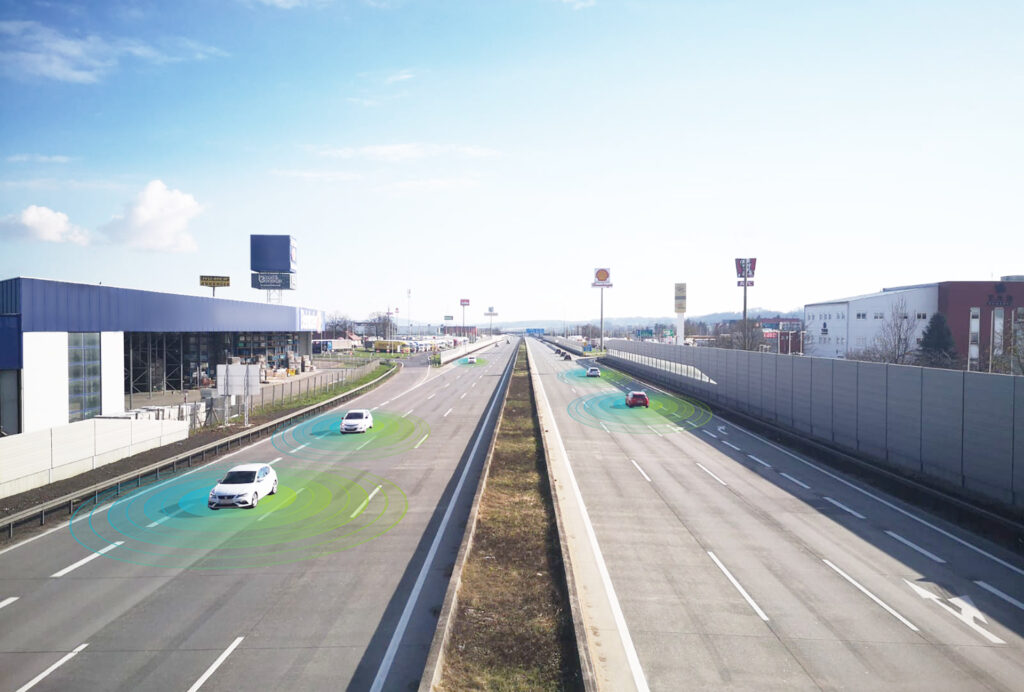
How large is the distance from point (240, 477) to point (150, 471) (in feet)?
21.3

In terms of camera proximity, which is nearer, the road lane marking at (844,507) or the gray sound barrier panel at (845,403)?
the road lane marking at (844,507)

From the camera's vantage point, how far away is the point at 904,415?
2394cm

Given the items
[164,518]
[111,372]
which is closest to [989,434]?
[164,518]

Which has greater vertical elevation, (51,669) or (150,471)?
(150,471)

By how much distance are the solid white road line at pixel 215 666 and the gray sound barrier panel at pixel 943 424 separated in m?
A: 23.1

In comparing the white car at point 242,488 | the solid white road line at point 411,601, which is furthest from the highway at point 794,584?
the white car at point 242,488

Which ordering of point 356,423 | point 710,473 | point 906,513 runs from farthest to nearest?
point 356,423, point 710,473, point 906,513

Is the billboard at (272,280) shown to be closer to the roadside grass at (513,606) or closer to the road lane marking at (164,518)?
the road lane marking at (164,518)

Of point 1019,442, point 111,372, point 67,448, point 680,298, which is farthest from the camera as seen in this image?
point 680,298

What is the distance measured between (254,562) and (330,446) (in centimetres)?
1557

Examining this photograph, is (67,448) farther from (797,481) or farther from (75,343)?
(797,481)

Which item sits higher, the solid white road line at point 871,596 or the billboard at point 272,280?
the billboard at point 272,280

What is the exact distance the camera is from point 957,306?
8812cm

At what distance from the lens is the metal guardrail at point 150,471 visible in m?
18.3
